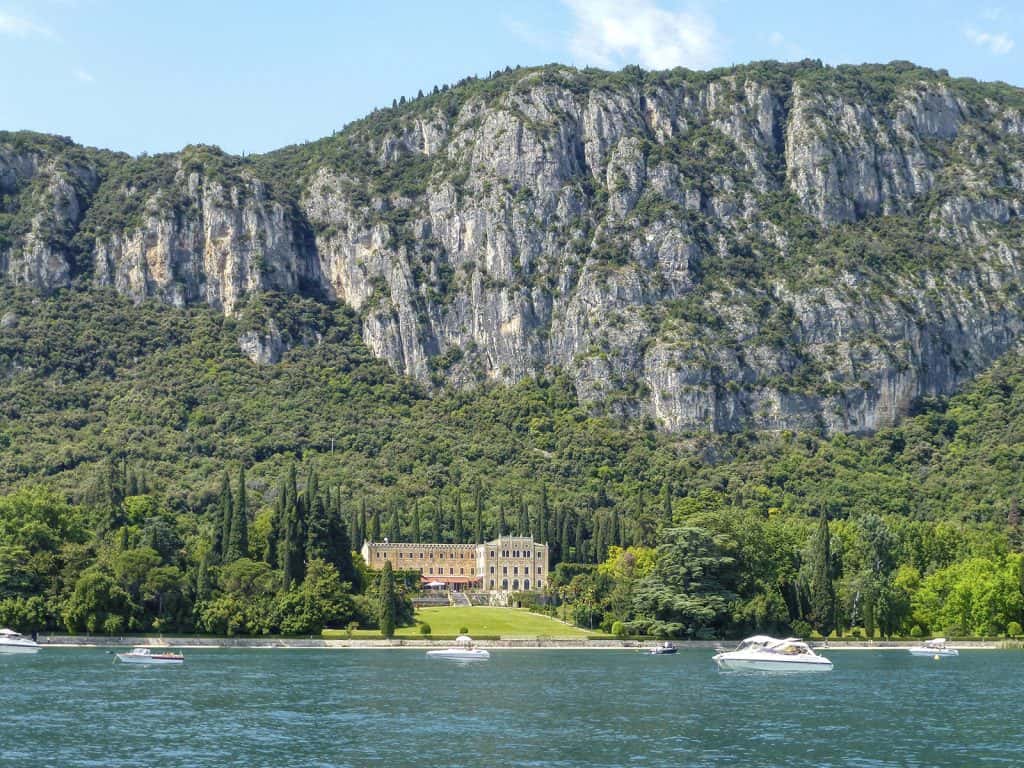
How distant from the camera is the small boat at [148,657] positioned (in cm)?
11619

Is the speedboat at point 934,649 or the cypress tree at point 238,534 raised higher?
the cypress tree at point 238,534

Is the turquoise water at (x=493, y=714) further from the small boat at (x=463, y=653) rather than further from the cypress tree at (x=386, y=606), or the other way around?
the cypress tree at (x=386, y=606)

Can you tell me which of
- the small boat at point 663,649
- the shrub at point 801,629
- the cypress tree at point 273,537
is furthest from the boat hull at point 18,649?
the shrub at point 801,629

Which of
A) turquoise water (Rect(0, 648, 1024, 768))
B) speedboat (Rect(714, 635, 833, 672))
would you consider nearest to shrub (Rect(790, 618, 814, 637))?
speedboat (Rect(714, 635, 833, 672))

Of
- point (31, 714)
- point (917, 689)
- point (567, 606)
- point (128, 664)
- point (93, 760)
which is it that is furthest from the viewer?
point (567, 606)

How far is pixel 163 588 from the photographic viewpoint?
132375 mm

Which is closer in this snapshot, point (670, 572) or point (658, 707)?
point (658, 707)

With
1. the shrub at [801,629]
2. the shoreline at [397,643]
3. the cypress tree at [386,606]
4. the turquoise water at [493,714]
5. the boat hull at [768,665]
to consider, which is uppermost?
the cypress tree at [386,606]

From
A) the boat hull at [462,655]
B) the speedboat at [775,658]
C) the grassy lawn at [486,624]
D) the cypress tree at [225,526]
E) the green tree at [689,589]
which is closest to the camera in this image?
the speedboat at [775,658]

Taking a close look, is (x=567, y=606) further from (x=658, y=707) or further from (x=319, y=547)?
(x=658, y=707)

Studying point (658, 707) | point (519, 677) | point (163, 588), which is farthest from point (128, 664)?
point (658, 707)

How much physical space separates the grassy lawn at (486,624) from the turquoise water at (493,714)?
25.2 m

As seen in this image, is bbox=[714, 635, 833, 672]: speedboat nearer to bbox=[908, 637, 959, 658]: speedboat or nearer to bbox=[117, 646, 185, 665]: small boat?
bbox=[908, 637, 959, 658]: speedboat

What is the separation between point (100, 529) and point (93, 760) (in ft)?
277
